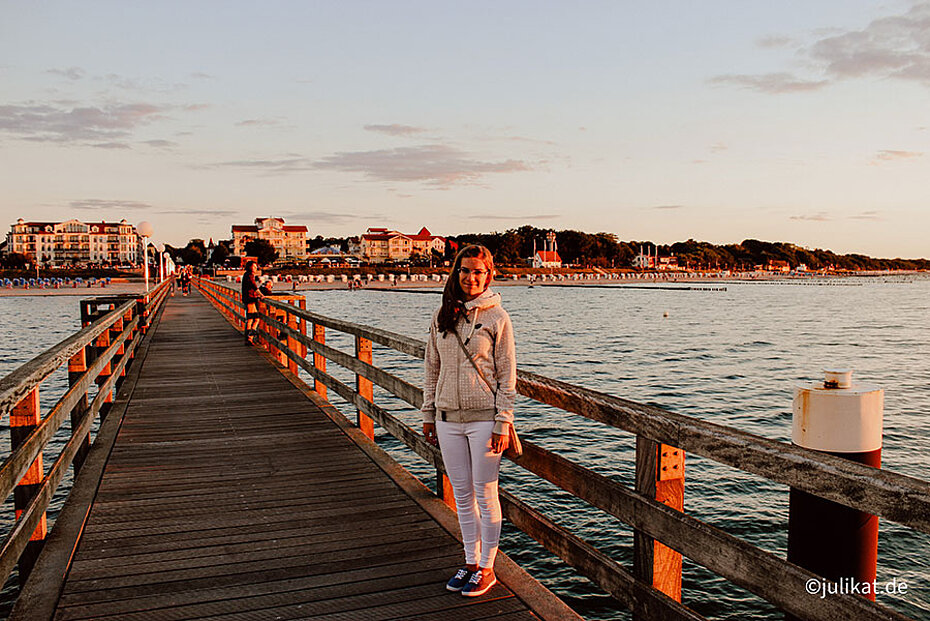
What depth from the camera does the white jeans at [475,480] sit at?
3332 mm

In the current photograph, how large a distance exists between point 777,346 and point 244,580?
112ft

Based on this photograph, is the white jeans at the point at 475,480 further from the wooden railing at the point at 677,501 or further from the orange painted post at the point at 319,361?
the orange painted post at the point at 319,361

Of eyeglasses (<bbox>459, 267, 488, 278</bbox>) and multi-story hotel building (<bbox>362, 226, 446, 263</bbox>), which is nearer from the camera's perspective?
eyeglasses (<bbox>459, 267, 488, 278</bbox>)

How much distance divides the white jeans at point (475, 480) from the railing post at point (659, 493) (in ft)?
2.53

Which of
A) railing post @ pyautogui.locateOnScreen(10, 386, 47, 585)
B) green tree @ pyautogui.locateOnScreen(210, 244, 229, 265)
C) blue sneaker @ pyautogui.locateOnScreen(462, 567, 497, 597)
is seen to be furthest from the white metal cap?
green tree @ pyautogui.locateOnScreen(210, 244, 229, 265)

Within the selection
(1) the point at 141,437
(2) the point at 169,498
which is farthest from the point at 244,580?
(1) the point at 141,437

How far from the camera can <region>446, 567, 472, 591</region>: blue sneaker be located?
11.2 feet

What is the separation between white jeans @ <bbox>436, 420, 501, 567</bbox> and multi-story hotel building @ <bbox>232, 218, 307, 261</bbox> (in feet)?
528

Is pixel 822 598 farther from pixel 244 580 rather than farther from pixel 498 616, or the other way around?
pixel 244 580

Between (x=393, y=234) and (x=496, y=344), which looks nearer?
(x=496, y=344)

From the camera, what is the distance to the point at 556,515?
30.7ft

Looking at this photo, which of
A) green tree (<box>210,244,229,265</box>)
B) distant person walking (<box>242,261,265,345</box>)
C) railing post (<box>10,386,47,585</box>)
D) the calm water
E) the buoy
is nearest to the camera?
the buoy

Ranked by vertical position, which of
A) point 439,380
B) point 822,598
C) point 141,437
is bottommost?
point 141,437

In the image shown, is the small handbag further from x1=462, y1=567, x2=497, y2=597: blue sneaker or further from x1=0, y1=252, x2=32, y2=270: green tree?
x1=0, y1=252, x2=32, y2=270: green tree
